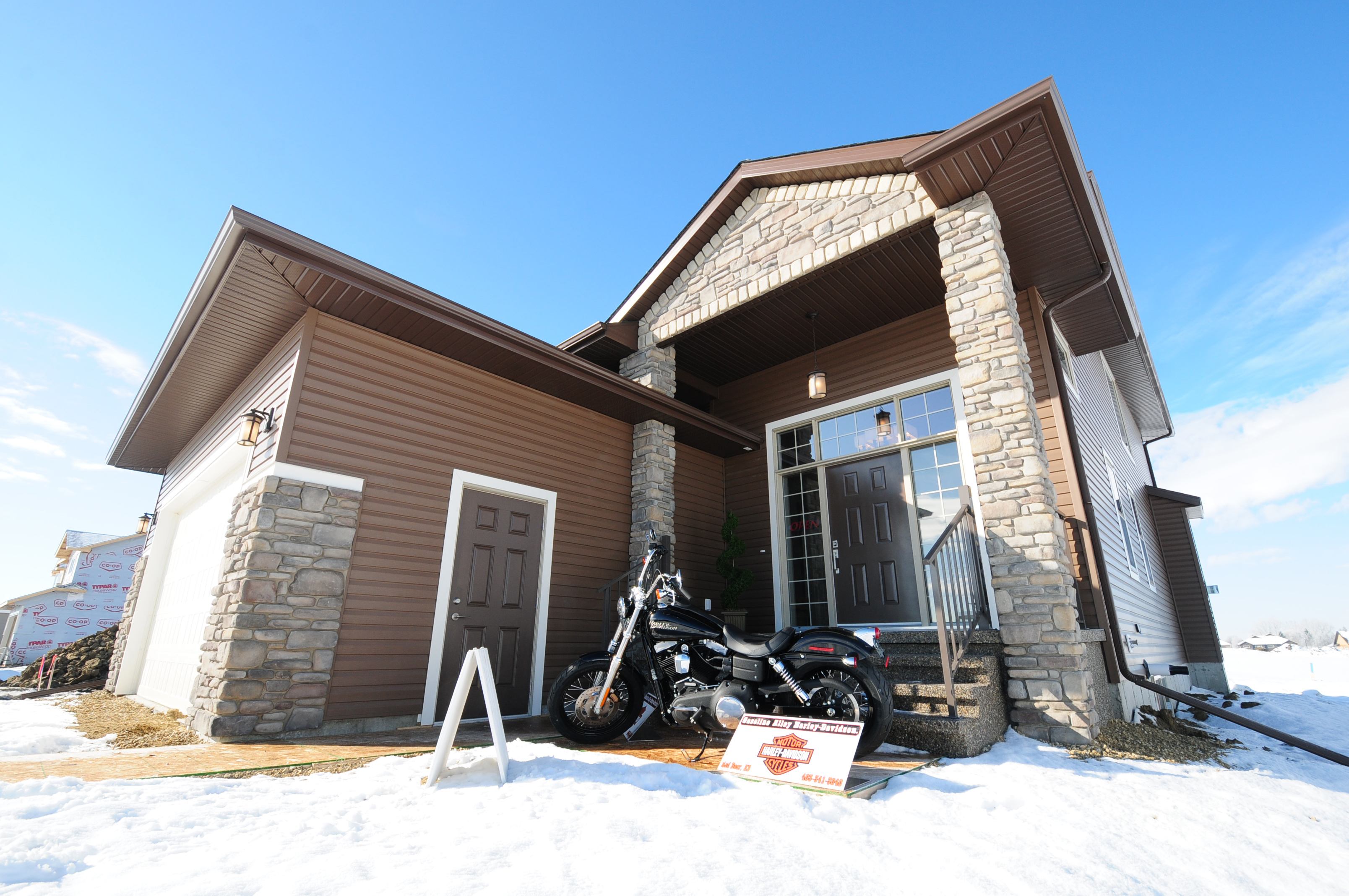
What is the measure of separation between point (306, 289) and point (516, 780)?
3728 mm

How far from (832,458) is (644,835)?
5.22m

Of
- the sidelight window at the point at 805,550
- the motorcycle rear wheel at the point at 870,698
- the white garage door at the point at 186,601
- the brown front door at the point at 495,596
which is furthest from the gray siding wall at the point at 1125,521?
the white garage door at the point at 186,601

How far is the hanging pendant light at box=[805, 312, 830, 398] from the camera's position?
607cm

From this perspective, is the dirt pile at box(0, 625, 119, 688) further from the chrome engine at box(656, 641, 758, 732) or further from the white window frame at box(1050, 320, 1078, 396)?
the white window frame at box(1050, 320, 1078, 396)

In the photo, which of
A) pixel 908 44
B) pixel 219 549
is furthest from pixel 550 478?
pixel 908 44

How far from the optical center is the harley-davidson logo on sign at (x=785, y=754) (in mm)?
2762

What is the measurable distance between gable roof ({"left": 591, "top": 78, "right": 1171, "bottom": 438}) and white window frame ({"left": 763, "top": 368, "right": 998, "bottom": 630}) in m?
1.30

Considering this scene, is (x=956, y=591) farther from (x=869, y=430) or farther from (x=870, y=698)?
(x=869, y=430)

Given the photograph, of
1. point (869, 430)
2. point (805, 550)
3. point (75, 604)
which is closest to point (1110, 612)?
point (869, 430)

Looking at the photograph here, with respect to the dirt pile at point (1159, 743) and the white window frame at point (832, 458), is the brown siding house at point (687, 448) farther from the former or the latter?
the dirt pile at point (1159, 743)

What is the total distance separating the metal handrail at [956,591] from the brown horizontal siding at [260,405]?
15.3 feet

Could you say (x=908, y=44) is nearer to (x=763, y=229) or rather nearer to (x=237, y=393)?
(x=763, y=229)

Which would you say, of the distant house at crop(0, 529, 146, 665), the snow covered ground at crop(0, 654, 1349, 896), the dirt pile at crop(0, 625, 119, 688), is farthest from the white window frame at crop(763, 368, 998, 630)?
the distant house at crop(0, 529, 146, 665)

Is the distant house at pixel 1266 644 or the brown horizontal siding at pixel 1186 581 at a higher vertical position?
the brown horizontal siding at pixel 1186 581
